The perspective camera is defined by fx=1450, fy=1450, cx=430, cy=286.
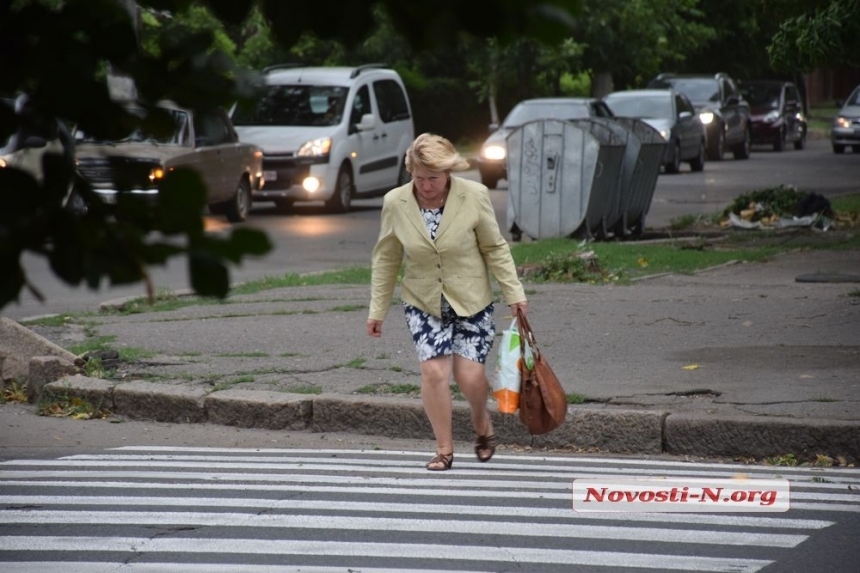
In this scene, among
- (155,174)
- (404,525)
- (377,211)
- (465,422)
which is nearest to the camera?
(155,174)

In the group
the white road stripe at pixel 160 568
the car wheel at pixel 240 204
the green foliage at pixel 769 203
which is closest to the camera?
the white road stripe at pixel 160 568

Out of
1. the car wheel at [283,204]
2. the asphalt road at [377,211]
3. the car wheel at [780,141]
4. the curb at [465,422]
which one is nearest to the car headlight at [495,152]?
the asphalt road at [377,211]

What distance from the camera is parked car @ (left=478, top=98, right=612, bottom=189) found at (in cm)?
2600

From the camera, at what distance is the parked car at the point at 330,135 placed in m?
21.5

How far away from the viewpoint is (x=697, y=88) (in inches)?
1433

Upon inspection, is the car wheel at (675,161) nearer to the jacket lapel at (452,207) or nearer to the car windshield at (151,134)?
the jacket lapel at (452,207)

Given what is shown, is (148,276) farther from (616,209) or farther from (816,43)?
(816,43)

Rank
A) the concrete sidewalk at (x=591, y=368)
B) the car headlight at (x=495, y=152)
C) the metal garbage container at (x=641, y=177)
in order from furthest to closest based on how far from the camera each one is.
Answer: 1. the car headlight at (x=495, y=152)
2. the metal garbage container at (x=641, y=177)
3. the concrete sidewalk at (x=591, y=368)

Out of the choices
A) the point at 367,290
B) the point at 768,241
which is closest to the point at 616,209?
the point at 768,241

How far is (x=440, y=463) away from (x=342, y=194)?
15.5 m

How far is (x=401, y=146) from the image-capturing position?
2380cm

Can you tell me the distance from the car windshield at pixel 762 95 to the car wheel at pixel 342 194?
21216 mm

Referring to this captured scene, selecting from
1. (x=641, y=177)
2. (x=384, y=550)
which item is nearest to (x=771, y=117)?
(x=641, y=177)

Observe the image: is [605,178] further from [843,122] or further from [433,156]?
[843,122]
